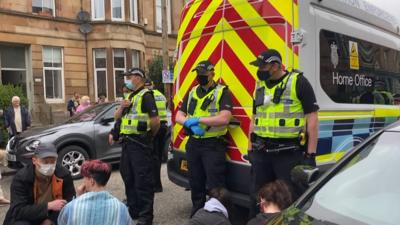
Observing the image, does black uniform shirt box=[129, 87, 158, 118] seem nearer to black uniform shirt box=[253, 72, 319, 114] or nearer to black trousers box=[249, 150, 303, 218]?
black trousers box=[249, 150, 303, 218]

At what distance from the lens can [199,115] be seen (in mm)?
5082

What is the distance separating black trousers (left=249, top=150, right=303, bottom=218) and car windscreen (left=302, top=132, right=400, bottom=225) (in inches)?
60.3

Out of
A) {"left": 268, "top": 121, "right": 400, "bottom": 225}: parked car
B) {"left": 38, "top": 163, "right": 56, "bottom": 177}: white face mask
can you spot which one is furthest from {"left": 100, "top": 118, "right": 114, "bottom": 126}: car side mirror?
{"left": 268, "top": 121, "right": 400, "bottom": 225}: parked car

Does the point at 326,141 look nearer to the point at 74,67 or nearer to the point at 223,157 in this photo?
the point at 223,157

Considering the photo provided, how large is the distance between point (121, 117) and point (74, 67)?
738 inches

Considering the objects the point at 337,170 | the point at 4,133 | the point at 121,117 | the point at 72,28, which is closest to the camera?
the point at 337,170

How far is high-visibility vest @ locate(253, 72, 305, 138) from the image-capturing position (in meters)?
4.31

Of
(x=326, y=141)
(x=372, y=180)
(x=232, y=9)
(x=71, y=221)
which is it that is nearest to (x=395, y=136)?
(x=372, y=180)

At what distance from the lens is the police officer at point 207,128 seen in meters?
4.95

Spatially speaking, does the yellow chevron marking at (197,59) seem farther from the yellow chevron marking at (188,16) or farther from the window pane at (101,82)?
the window pane at (101,82)

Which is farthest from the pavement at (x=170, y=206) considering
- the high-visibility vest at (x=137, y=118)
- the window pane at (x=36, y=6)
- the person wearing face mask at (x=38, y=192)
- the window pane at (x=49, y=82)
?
the window pane at (x=36, y=6)

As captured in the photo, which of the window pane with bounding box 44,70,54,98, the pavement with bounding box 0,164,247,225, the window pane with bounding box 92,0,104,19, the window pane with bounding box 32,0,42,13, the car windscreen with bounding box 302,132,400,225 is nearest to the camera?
the car windscreen with bounding box 302,132,400,225

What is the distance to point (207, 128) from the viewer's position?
502 centimetres

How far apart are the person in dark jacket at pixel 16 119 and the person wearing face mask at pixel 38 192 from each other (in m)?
7.52
